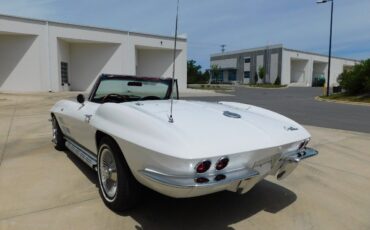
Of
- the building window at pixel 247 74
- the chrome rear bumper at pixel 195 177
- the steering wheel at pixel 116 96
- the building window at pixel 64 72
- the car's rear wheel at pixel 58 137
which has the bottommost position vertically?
the car's rear wheel at pixel 58 137

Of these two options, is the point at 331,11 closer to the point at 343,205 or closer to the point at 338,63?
the point at 343,205

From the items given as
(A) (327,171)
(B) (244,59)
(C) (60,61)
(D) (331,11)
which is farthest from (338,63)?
(A) (327,171)

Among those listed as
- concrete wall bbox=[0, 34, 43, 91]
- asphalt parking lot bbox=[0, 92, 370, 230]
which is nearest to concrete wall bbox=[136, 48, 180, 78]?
concrete wall bbox=[0, 34, 43, 91]

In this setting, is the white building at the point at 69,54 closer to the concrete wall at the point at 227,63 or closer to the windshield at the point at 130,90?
the windshield at the point at 130,90

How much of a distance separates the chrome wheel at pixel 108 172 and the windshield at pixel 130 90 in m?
1.07

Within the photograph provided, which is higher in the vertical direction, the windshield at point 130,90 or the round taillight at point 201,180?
the windshield at point 130,90

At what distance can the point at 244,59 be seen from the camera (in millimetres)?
74625

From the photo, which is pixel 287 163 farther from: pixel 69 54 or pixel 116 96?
pixel 69 54

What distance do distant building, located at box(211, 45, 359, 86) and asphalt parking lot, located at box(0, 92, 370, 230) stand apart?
6044 cm

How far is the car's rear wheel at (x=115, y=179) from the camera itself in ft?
10.3

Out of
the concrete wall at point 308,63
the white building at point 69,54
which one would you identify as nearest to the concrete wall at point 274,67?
the concrete wall at point 308,63

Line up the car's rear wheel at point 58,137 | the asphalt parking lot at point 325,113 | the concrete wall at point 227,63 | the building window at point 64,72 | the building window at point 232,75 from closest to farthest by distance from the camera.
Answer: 1. the car's rear wheel at point 58,137
2. the asphalt parking lot at point 325,113
3. the building window at point 64,72
4. the concrete wall at point 227,63
5. the building window at point 232,75

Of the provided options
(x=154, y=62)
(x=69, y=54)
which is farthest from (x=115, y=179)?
(x=154, y=62)

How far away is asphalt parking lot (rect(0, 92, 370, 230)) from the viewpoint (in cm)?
315
